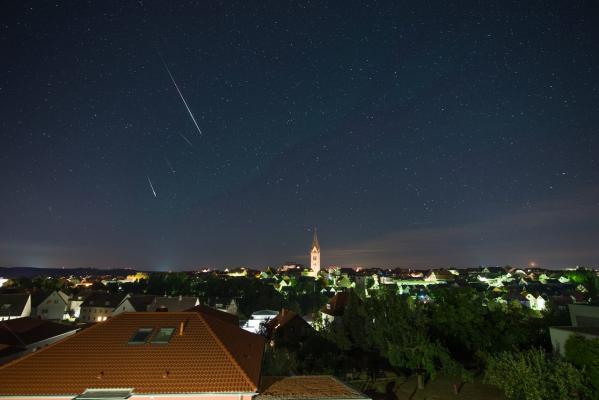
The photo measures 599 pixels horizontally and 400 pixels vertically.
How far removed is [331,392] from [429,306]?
22486 millimetres

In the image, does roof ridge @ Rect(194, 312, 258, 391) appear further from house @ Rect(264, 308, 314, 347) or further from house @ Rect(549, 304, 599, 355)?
house @ Rect(549, 304, 599, 355)

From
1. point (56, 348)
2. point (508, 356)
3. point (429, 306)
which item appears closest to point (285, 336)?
point (429, 306)

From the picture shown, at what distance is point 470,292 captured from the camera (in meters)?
32.9

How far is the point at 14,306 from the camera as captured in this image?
215 ft

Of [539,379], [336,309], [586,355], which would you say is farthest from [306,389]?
[336,309]

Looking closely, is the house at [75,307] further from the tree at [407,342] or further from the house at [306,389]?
the house at [306,389]

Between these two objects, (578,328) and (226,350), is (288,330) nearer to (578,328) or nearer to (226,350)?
(226,350)

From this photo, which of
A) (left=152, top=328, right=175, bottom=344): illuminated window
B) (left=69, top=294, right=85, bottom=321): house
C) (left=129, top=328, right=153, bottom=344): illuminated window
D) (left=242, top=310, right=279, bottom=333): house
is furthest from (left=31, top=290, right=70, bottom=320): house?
(left=152, top=328, right=175, bottom=344): illuminated window

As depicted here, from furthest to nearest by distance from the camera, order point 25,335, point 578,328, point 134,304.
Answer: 1. point 134,304
2. point 25,335
3. point 578,328

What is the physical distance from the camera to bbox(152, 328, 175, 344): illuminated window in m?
16.1

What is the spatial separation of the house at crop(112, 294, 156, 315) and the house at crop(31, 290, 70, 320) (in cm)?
1503

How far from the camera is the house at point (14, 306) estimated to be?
64.1 m

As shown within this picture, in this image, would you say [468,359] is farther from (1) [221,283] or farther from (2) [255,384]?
(1) [221,283]

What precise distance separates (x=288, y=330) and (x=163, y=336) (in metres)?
27.0
